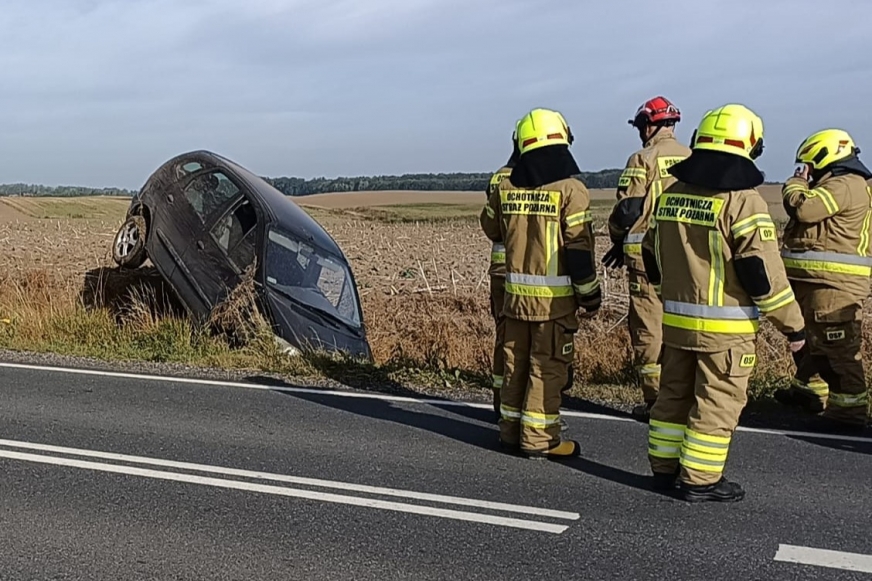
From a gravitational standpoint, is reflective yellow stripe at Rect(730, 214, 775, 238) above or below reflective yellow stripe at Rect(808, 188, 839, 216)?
below

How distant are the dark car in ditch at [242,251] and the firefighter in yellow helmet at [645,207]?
3595 millimetres

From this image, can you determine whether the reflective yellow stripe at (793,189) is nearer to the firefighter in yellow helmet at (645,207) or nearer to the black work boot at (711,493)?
the firefighter in yellow helmet at (645,207)

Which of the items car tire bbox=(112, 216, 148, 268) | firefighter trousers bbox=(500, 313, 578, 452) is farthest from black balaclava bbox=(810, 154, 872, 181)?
car tire bbox=(112, 216, 148, 268)

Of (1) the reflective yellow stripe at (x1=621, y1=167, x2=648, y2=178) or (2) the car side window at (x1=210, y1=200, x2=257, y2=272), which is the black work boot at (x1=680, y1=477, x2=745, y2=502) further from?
(2) the car side window at (x1=210, y1=200, x2=257, y2=272)

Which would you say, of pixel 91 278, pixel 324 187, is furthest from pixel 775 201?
pixel 324 187

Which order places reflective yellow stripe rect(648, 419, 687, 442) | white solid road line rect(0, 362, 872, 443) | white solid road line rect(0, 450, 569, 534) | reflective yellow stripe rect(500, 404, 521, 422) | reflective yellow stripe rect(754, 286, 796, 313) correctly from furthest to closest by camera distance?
1. white solid road line rect(0, 362, 872, 443)
2. reflective yellow stripe rect(500, 404, 521, 422)
3. reflective yellow stripe rect(648, 419, 687, 442)
4. reflective yellow stripe rect(754, 286, 796, 313)
5. white solid road line rect(0, 450, 569, 534)

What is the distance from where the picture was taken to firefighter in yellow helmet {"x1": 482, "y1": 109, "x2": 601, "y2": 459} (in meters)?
5.81

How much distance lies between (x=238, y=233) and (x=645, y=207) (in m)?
4.85

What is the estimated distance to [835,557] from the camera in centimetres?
435

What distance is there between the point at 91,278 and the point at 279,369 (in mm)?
4640

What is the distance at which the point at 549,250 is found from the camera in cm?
587

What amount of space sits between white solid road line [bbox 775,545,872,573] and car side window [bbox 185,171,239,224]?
738cm

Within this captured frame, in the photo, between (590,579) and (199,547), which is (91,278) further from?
(590,579)

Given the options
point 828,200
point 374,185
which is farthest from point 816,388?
point 374,185
